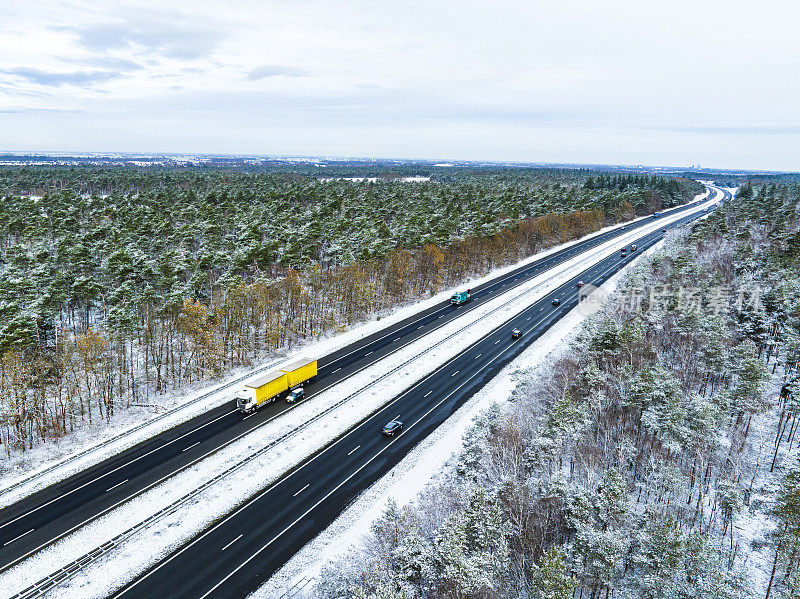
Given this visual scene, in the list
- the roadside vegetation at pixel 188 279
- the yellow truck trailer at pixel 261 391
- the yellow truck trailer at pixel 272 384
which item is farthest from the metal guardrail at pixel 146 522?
the roadside vegetation at pixel 188 279

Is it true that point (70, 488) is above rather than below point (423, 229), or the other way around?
below

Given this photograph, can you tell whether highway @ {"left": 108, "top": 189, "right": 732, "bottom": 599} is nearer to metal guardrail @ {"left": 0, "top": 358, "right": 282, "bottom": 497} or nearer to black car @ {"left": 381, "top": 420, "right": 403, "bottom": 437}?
black car @ {"left": 381, "top": 420, "right": 403, "bottom": 437}

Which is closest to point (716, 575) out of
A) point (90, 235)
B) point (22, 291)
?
point (22, 291)

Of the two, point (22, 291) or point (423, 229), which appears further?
point (423, 229)

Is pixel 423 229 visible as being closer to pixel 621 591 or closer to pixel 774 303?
pixel 774 303

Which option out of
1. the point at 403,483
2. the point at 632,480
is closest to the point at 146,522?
the point at 403,483

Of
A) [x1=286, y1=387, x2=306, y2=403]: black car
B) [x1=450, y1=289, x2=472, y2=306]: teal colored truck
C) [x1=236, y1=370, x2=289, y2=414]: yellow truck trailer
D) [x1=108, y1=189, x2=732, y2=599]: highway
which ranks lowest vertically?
[x1=108, y1=189, x2=732, y2=599]: highway

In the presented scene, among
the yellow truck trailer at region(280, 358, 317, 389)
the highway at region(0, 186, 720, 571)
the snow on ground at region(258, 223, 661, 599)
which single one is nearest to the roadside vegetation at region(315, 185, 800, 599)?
the snow on ground at region(258, 223, 661, 599)

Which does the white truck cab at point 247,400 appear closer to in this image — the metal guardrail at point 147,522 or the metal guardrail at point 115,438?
the metal guardrail at point 147,522
